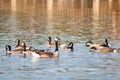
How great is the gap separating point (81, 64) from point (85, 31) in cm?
1953

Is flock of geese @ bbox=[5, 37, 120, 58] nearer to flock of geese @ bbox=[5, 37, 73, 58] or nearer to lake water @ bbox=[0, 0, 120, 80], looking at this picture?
flock of geese @ bbox=[5, 37, 73, 58]

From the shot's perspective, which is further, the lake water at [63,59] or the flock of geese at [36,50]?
the flock of geese at [36,50]

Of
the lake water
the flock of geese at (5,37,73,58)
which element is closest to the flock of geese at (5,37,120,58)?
the flock of geese at (5,37,73,58)

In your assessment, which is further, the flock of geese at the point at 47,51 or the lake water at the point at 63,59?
the flock of geese at the point at 47,51

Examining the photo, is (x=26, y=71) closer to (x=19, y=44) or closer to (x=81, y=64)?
(x=81, y=64)

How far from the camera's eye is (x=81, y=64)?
29469mm

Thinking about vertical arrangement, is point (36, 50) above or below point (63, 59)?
above

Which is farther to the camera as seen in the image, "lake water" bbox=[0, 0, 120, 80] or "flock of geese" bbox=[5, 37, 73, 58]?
"flock of geese" bbox=[5, 37, 73, 58]

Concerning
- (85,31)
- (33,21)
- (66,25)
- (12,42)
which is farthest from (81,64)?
(33,21)

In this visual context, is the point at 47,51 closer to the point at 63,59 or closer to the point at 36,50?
the point at 36,50

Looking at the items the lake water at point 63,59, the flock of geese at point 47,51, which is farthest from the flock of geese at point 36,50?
the lake water at point 63,59

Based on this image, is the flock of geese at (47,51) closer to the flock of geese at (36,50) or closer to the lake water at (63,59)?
the flock of geese at (36,50)

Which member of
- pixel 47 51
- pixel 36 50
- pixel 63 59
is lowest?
pixel 63 59

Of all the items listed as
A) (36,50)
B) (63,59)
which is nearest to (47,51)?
(36,50)
